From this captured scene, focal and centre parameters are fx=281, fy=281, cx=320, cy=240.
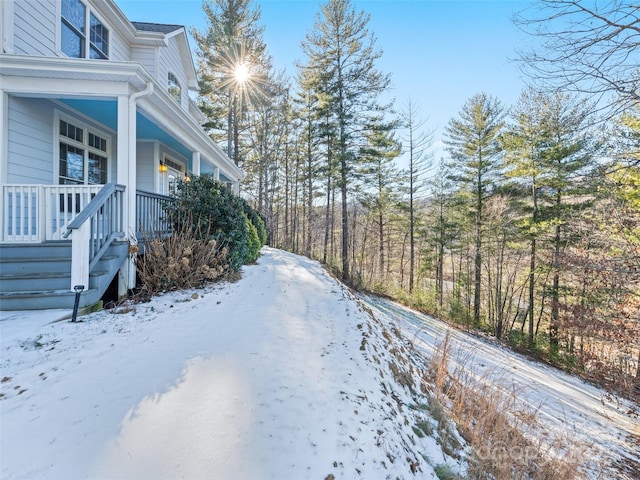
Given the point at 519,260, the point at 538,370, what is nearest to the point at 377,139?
the point at 519,260

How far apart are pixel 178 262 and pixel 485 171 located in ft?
50.2

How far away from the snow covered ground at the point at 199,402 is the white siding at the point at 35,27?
15.9 ft

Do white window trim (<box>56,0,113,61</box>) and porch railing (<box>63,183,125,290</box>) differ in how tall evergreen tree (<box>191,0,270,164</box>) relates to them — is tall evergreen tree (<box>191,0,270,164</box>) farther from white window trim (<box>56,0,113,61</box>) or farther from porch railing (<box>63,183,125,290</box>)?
porch railing (<box>63,183,125,290</box>)

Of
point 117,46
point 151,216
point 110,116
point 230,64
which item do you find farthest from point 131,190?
point 230,64

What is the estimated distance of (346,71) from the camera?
13.6 metres

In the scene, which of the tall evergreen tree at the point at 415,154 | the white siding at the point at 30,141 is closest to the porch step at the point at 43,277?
the white siding at the point at 30,141

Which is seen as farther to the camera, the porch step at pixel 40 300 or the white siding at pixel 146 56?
the white siding at pixel 146 56

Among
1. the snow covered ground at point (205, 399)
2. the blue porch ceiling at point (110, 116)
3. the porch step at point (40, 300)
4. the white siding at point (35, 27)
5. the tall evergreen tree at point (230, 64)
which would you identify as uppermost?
the tall evergreen tree at point (230, 64)

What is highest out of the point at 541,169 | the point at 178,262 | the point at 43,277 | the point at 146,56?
the point at 146,56

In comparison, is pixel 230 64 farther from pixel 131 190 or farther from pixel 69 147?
pixel 131 190

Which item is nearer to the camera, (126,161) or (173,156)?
(126,161)

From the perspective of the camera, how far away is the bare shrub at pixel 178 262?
4.65m

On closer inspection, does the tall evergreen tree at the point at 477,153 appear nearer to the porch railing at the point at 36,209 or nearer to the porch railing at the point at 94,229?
the porch railing at the point at 94,229

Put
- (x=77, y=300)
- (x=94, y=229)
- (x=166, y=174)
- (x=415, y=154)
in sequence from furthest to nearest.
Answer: (x=415, y=154)
(x=166, y=174)
(x=94, y=229)
(x=77, y=300)
